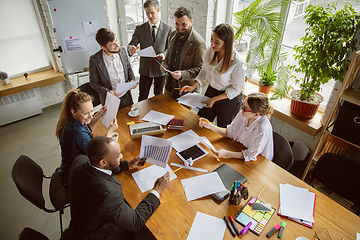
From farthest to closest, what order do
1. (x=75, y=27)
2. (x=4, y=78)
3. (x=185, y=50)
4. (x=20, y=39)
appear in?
(x=75, y=27)
(x=20, y=39)
(x=4, y=78)
(x=185, y=50)

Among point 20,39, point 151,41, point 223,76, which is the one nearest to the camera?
point 223,76

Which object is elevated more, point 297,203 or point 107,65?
point 107,65

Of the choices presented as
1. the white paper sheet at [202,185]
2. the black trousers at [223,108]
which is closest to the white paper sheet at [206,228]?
the white paper sheet at [202,185]

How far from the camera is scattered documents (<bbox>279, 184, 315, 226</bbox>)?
1431mm

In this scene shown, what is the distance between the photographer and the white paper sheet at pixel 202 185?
1.57 metres

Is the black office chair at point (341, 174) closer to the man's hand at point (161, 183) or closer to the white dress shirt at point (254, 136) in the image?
the white dress shirt at point (254, 136)

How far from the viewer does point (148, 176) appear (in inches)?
67.4

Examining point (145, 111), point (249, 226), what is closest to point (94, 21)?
point (145, 111)

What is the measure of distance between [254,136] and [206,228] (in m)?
0.86

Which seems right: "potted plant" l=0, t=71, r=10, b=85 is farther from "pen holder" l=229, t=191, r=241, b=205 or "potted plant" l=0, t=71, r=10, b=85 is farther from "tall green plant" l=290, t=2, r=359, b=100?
"tall green plant" l=290, t=2, r=359, b=100

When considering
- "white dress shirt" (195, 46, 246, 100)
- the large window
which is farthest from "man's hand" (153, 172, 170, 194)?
the large window

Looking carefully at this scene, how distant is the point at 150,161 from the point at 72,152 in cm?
62

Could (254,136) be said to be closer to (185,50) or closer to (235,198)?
(235,198)

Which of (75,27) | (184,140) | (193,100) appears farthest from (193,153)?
(75,27)
